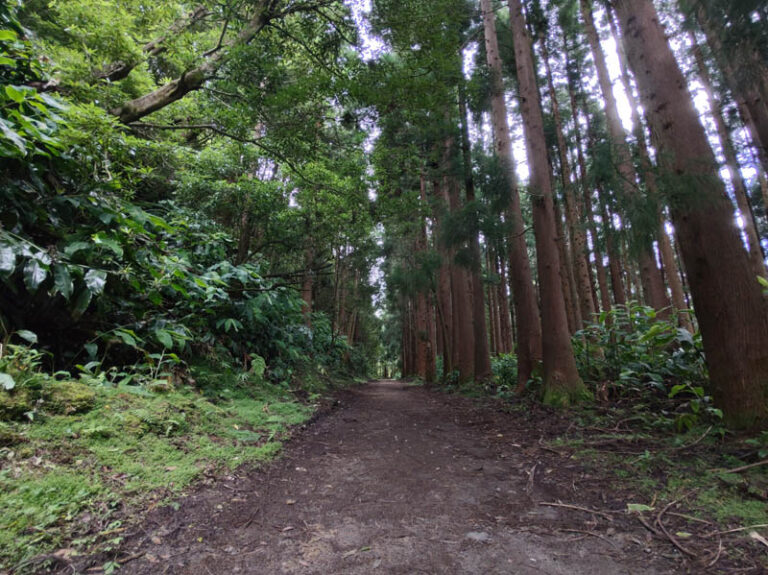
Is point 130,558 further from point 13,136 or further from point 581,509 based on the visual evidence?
point 13,136

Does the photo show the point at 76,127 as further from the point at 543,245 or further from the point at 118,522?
the point at 543,245

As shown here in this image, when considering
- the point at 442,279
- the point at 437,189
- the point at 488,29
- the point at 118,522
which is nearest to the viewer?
the point at 118,522

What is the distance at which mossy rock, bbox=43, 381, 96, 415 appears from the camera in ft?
8.23

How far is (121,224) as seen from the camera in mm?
3480

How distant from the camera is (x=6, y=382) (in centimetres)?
227

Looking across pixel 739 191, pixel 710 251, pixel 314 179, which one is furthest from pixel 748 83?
pixel 739 191

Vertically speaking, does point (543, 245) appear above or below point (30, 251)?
above

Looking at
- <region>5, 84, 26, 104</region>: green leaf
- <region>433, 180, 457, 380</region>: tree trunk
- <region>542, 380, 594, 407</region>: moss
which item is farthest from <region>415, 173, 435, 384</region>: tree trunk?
<region>5, 84, 26, 104</region>: green leaf

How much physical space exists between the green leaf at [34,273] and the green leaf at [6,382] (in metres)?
0.73

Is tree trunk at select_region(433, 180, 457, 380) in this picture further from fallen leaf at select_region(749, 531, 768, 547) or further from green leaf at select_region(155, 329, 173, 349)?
fallen leaf at select_region(749, 531, 768, 547)

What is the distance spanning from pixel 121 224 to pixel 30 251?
0.74 meters

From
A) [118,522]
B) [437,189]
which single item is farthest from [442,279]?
[118,522]

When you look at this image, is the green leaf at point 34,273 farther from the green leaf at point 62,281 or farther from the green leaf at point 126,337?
the green leaf at point 126,337

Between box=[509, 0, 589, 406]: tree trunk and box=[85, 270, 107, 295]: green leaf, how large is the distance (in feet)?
19.5
